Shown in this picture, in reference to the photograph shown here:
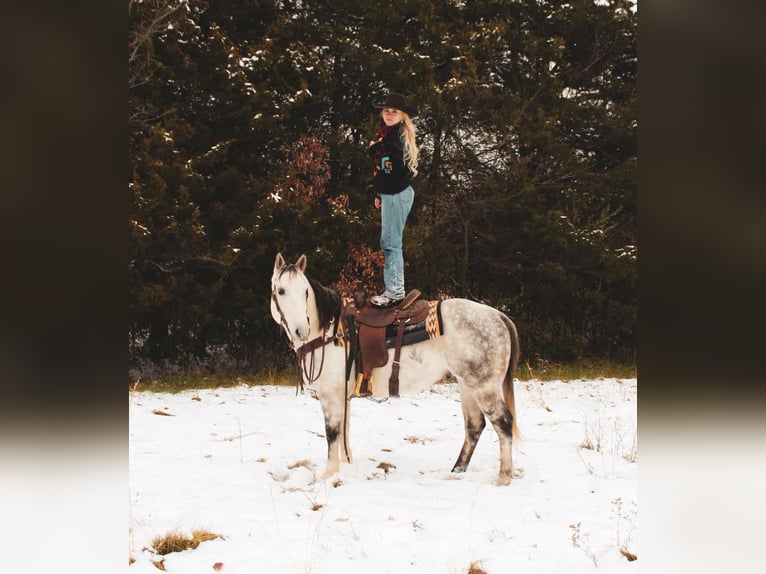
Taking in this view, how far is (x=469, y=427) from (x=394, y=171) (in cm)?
241

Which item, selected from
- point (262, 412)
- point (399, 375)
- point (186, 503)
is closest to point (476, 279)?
point (262, 412)

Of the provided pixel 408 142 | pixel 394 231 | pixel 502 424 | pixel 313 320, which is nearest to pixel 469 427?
pixel 502 424

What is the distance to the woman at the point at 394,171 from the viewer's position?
16.3ft

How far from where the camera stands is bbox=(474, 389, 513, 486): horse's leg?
15.0ft

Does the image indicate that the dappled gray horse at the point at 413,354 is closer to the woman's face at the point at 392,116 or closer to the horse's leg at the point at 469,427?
the horse's leg at the point at 469,427

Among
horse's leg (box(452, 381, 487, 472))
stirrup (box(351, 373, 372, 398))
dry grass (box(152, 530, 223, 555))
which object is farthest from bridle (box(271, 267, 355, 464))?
dry grass (box(152, 530, 223, 555))

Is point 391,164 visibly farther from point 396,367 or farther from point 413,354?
point 396,367

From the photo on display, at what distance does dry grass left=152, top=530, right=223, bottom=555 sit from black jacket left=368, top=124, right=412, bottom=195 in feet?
10.1

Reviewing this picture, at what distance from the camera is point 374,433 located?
247 inches

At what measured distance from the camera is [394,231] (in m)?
5.02

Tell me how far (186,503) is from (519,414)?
4444mm

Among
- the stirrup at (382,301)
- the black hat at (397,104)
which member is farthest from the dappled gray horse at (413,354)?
the black hat at (397,104)

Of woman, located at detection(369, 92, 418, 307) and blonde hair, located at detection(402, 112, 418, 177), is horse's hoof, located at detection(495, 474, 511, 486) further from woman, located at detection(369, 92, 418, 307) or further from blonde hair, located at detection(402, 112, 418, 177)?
blonde hair, located at detection(402, 112, 418, 177)
